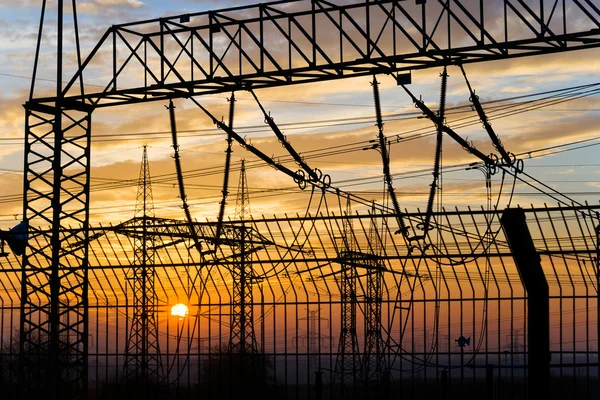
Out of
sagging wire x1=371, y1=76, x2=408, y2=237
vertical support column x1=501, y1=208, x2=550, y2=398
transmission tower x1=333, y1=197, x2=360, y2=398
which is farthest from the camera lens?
sagging wire x1=371, y1=76, x2=408, y2=237

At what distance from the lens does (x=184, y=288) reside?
765 inches

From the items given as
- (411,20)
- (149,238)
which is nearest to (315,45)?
(411,20)

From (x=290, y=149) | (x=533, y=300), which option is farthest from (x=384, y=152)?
(x=533, y=300)

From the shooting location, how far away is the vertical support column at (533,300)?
28.1 ft

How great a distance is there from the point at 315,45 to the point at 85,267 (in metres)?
6.29

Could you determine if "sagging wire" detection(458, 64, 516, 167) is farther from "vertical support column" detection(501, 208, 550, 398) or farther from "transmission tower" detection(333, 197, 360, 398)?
"vertical support column" detection(501, 208, 550, 398)

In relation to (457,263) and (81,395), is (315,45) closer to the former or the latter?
(457,263)

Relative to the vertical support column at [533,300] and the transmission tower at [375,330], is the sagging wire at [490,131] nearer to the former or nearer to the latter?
the transmission tower at [375,330]

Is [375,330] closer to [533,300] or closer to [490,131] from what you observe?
[490,131]

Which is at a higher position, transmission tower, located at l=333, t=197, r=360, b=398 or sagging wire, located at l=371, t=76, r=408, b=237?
sagging wire, located at l=371, t=76, r=408, b=237

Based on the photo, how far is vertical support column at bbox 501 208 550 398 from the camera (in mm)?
8562

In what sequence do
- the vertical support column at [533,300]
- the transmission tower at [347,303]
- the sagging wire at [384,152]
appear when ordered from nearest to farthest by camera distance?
the vertical support column at [533,300], the transmission tower at [347,303], the sagging wire at [384,152]

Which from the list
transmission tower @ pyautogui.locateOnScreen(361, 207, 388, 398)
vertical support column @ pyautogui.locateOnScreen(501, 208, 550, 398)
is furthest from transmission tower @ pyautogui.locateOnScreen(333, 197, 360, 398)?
vertical support column @ pyautogui.locateOnScreen(501, 208, 550, 398)

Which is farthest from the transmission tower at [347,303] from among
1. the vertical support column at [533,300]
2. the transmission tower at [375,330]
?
the vertical support column at [533,300]
